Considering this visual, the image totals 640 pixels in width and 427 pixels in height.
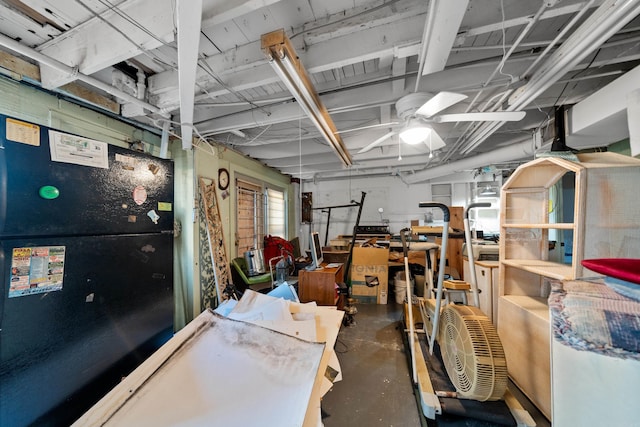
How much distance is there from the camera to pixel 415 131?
2141mm

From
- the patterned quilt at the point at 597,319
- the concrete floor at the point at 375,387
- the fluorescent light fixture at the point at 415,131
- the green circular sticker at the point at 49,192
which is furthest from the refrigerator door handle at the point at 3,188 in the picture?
the fluorescent light fixture at the point at 415,131

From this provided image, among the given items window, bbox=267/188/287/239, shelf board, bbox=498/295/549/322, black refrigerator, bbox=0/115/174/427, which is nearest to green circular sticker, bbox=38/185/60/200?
black refrigerator, bbox=0/115/174/427

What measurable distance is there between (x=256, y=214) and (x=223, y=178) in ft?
3.98

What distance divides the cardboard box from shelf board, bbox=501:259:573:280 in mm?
1968

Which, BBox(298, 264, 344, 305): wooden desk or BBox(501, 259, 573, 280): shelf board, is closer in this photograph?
BBox(501, 259, 573, 280): shelf board

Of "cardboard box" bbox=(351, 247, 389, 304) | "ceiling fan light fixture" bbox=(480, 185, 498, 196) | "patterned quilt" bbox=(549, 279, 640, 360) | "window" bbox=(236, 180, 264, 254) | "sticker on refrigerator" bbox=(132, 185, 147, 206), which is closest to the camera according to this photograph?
"patterned quilt" bbox=(549, 279, 640, 360)

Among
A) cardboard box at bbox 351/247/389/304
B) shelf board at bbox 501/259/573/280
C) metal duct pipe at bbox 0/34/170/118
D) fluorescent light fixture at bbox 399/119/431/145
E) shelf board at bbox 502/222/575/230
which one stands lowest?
cardboard box at bbox 351/247/389/304

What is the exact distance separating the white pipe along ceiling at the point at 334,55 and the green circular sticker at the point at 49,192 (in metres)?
0.91

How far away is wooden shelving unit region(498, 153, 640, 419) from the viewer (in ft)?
4.26

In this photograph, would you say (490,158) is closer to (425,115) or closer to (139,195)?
(425,115)

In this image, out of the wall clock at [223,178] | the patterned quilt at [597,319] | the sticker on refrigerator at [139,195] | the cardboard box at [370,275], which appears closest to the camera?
the patterned quilt at [597,319]

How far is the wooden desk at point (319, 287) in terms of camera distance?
285 cm

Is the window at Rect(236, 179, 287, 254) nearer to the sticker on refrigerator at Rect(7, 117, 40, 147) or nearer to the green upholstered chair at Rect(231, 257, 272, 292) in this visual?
the green upholstered chair at Rect(231, 257, 272, 292)

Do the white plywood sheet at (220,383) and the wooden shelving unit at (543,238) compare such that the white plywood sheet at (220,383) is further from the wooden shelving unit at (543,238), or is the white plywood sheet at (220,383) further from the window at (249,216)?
the window at (249,216)
